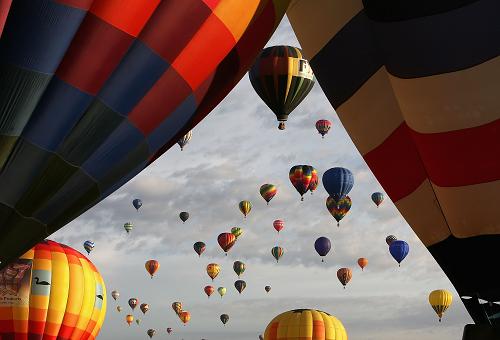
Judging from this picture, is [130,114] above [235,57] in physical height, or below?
below

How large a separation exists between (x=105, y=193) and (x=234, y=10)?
8.79 feet

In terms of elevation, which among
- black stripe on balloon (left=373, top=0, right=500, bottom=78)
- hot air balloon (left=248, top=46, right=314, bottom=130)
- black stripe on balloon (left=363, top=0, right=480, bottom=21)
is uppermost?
hot air balloon (left=248, top=46, right=314, bottom=130)

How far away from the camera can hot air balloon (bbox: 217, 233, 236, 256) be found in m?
40.1

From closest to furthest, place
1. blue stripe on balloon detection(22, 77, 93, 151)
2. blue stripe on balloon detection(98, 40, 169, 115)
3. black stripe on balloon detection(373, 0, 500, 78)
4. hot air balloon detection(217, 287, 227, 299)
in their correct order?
blue stripe on balloon detection(22, 77, 93, 151) → blue stripe on balloon detection(98, 40, 169, 115) → black stripe on balloon detection(373, 0, 500, 78) → hot air balloon detection(217, 287, 227, 299)

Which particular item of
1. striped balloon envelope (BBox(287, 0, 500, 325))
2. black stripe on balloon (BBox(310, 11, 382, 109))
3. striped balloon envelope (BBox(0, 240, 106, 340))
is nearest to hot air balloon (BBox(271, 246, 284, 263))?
striped balloon envelope (BBox(0, 240, 106, 340))

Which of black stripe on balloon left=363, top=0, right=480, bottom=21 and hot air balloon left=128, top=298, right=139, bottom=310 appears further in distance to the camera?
hot air balloon left=128, top=298, right=139, bottom=310

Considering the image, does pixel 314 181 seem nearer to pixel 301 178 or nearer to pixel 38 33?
pixel 301 178

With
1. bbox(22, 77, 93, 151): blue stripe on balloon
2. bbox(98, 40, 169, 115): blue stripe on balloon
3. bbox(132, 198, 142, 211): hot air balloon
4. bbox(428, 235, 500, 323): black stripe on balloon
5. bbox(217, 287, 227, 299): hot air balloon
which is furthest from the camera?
bbox(217, 287, 227, 299): hot air balloon

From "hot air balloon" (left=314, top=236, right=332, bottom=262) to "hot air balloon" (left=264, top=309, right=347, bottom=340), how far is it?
10152 mm

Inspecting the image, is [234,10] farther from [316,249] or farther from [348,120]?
[316,249]

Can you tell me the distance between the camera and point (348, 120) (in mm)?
11375

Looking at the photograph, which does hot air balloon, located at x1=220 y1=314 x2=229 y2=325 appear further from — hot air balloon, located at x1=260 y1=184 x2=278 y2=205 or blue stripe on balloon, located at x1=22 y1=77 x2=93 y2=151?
blue stripe on balloon, located at x1=22 y1=77 x2=93 y2=151

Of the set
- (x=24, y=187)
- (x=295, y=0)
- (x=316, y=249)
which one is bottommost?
(x=24, y=187)

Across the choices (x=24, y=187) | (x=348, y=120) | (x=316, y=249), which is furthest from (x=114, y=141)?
(x=316, y=249)
